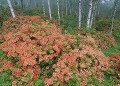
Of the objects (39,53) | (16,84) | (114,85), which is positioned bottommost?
(114,85)

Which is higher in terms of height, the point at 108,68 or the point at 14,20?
the point at 14,20

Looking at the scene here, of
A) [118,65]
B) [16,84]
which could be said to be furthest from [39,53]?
[118,65]

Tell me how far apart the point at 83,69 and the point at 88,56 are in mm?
1065

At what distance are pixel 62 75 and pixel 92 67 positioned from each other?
2258 mm

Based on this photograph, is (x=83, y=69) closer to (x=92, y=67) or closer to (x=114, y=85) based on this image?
(x=92, y=67)

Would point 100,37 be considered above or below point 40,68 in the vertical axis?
above

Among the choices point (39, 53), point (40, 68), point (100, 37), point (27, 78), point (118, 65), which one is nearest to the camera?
point (27, 78)

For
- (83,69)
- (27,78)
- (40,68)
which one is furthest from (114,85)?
(27,78)

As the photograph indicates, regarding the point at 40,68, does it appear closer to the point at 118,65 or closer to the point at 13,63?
the point at 13,63

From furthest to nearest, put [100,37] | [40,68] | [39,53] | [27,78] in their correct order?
[100,37]
[40,68]
[39,53]
[27,78]

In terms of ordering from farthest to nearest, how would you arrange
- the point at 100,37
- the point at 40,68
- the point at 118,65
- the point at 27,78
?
the point at 100,37 < the point at 118,65 < the point at 40,68 < the point at 27,78

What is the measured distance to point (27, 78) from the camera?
3.88 meters

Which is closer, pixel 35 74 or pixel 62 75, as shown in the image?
pixel 62 75

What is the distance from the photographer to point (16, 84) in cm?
395
